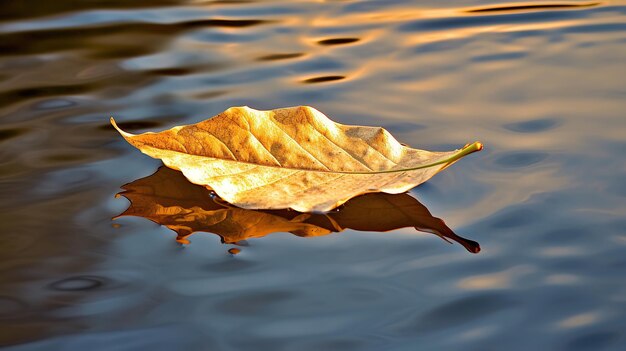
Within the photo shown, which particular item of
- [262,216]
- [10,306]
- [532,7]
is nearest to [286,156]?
[262,216]

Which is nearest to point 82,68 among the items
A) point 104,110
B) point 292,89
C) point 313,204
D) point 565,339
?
point 104,110

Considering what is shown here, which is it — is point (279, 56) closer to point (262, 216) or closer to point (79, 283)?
point (262, 216)

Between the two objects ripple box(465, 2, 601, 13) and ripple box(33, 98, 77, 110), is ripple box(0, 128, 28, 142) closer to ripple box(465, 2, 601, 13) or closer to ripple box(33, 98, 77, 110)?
ripple box(33, 98, 77, 110)

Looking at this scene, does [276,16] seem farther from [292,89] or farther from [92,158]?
[92,158]

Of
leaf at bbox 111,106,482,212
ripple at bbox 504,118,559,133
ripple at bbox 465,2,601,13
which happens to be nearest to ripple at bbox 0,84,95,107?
leaf at bbox 111,106,482,212

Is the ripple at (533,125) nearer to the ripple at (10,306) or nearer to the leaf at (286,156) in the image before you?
the leaf at (286,156)
